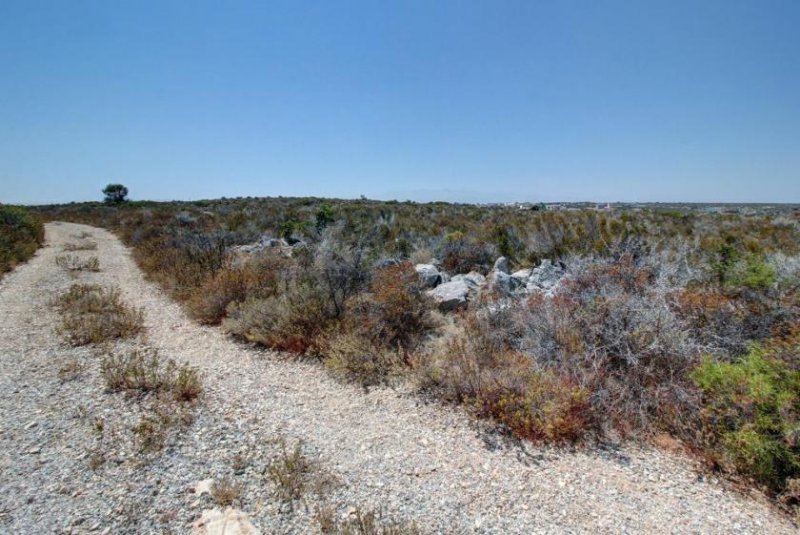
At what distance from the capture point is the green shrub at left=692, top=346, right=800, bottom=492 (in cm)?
320

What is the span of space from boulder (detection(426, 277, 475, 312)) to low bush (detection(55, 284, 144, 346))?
18.2 feet

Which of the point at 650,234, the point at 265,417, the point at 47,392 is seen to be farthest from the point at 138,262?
the point at 650,234

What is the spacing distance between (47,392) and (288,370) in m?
2.85

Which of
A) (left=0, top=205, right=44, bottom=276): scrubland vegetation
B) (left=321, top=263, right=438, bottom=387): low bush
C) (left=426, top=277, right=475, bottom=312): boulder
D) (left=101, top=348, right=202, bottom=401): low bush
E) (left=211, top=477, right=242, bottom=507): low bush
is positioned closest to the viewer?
(left=211, top=477, right=242, bottom=507): low bush

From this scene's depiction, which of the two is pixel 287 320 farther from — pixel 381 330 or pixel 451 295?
pixel 451 295

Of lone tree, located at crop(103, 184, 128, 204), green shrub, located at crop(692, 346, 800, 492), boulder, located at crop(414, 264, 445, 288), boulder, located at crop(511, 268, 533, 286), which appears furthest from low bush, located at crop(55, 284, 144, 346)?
lone tree, located at crop(103, 184, 128, 204)

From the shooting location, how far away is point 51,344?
245 inches

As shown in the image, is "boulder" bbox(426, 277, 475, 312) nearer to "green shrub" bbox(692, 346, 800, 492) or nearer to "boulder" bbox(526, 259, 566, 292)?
"boulder" bbox(526, 259, 566, 292)

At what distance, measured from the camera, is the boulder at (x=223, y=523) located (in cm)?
278

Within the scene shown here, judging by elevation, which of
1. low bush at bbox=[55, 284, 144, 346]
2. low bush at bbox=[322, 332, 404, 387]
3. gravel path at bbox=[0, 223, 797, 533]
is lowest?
gravel path at bbox=[0, 223, 797, 533]

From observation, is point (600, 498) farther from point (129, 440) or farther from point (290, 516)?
point (129, 440)

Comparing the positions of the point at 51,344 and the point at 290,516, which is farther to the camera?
the point at 51,344

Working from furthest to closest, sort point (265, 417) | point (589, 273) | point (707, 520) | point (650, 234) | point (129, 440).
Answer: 1. point (650, 234)
2. point (589, 273)
3. point (265, 417)
4. point (129, 440)
5. point (707, 520)

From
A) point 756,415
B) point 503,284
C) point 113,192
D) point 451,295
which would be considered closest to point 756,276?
point 756,415
